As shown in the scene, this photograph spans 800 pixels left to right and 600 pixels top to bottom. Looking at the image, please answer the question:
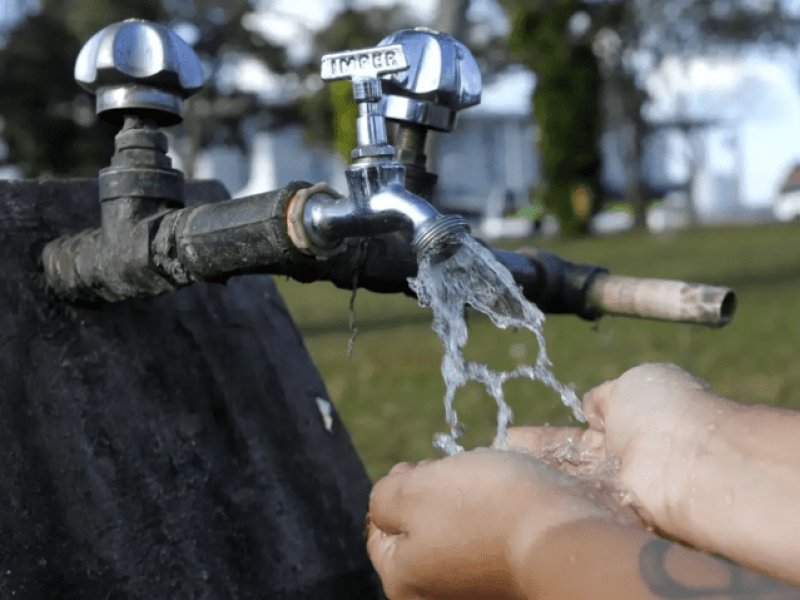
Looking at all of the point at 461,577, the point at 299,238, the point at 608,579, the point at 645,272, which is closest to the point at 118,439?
the point at 299,238

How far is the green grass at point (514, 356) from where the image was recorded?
352cm

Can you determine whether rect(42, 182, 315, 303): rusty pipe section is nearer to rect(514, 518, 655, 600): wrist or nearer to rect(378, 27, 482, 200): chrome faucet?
rect(378, 27, 482, 200): chrome faucet

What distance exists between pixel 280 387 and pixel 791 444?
75cm

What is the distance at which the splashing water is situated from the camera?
103 centimetres

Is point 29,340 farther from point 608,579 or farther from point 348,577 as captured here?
point 608,579

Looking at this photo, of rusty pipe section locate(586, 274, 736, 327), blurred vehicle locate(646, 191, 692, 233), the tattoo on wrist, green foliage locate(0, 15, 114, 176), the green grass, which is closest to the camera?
the tattoo on wrist

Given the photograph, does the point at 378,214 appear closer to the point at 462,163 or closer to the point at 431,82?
the point at 431,82

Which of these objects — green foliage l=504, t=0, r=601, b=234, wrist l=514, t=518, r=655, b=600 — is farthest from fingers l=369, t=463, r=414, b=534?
green foliage l=504, t=0, r=601, b=234

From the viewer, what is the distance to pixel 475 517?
833 millimetres

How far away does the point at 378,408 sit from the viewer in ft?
12.7

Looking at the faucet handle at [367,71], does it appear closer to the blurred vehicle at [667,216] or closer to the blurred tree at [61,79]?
the blurred tree at [61,79]

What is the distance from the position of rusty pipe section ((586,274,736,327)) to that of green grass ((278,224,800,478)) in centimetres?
12

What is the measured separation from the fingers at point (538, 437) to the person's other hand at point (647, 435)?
13 mm

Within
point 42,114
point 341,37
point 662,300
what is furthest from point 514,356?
point 341,37
